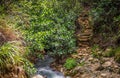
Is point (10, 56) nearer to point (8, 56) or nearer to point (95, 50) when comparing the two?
point (8, 56)

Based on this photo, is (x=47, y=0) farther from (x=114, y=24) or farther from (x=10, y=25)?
(x=10, y=25)

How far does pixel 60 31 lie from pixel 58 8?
2.70m

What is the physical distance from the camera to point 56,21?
12.7 metres

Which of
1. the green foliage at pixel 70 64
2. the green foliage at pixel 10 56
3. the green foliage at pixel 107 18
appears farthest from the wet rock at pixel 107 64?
the green foliage at pixel 10 56

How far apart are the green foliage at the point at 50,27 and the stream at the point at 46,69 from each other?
0.36m

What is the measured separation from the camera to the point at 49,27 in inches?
456

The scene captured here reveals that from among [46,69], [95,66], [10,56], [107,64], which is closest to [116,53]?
[107,64]

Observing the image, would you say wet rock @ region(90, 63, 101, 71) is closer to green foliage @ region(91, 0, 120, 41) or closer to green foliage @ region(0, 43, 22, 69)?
green foliage @ region(91, 0, 120, 41)

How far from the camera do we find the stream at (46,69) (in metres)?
9.67

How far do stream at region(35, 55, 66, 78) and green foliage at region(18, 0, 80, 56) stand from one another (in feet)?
1.17

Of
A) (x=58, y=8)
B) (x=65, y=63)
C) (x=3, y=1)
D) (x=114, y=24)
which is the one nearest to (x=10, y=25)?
(x=3, y=1)

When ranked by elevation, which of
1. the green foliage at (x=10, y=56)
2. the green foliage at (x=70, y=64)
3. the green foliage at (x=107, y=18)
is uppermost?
the green foliage at (x=107, y=18)

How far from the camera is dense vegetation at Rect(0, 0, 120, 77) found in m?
7.86

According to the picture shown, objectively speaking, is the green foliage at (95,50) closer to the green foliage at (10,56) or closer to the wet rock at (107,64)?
the wet rock at (107,64)
